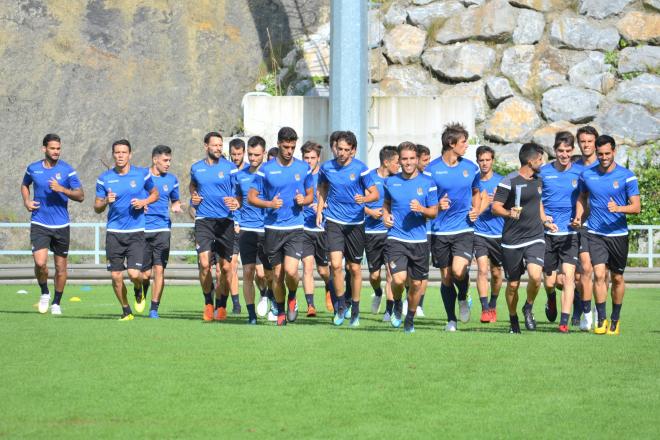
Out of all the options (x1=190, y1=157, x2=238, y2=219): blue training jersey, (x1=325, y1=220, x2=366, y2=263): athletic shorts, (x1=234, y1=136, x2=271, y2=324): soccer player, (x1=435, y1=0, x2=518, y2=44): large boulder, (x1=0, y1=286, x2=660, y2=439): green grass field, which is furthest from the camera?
(x1=435, y1=0, x2=518, y2=44): large boulder

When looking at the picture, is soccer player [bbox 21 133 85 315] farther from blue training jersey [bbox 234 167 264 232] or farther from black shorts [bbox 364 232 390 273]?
black shorts [bbox 364 232 390 273]

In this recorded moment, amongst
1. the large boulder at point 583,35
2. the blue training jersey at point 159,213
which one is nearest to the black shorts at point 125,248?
the blue training jersey at point 159,213

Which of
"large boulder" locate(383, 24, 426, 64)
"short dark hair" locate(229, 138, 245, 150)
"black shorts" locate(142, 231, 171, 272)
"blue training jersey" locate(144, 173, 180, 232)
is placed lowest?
"black shorts" locate(142, 231, 171, 272)

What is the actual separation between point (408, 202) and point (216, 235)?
127 inches

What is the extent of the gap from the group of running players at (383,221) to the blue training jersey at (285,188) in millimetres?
14

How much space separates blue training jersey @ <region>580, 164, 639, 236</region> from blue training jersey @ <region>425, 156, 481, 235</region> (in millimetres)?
1514

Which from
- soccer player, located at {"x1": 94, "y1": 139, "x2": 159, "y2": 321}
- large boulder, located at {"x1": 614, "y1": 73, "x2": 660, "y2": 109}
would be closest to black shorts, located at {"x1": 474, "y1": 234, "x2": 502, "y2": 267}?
soccer player, located at {"x1": 94, "y1": 139, "x2": 159, "y2": 321}

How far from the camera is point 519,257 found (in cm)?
1452

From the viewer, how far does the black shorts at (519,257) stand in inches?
569

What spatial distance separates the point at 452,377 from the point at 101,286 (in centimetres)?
1626

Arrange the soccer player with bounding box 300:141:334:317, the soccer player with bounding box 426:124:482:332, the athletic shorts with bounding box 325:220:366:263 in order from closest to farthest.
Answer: the soccer player with bounding box 426:124:482:332 < the athletic shorts with bounding box 325:220:366:263 < the soccer player with bounding box 300:141:334:317

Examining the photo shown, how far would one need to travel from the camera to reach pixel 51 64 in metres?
36.0

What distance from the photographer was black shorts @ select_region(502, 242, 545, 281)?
1445cm

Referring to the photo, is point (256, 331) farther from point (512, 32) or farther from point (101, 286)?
point (512, 32)
